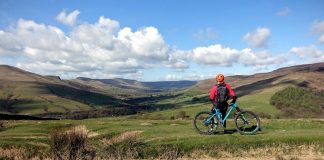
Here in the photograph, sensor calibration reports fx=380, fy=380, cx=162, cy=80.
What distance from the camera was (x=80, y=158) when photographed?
1722cm

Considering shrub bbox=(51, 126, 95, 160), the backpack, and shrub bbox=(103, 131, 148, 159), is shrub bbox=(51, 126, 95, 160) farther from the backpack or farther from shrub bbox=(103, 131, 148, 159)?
the backpack

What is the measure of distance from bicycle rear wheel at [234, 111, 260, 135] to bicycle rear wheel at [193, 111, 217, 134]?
4.86ft

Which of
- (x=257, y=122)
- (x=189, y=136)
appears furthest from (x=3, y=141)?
(x=257, y=122)

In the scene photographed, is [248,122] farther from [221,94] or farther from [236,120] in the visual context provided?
[221,94]

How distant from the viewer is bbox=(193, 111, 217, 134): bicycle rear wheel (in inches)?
900

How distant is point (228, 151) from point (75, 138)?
311 inches

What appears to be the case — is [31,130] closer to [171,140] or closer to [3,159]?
[3,159]

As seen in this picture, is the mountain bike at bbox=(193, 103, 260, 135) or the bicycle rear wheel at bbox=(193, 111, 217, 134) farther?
the bicycle rear wheel at bbox=(193, 111, 217, 134)

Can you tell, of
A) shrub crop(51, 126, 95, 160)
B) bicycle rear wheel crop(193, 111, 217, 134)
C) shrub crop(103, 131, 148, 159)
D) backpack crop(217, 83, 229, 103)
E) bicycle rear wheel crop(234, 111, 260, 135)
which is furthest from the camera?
bicycle rear wheel crop(193, 111, 217, 134)

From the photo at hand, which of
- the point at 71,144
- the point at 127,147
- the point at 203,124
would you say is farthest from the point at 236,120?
the point at 71,144

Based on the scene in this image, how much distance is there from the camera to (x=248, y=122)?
896 inches

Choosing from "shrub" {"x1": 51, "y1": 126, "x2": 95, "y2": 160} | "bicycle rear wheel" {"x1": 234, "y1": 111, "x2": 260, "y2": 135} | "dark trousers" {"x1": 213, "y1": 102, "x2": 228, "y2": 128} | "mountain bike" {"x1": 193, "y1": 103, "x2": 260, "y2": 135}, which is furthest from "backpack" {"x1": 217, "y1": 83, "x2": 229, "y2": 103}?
"shrub" {"x1": 51, "y1": 126, "x2": 95, "y2": 160}

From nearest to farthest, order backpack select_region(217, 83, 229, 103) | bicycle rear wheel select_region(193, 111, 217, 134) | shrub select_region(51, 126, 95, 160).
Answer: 1. shrub select_region(51, 126, 95, 160)
2. backpack select_region(217, 83, 229, 103)
3. bicycle rear wheel select_region(193, 111, 217, 134)

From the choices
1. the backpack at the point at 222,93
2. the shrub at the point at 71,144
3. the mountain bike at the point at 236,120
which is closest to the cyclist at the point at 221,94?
the backpack at the point at 222,93
